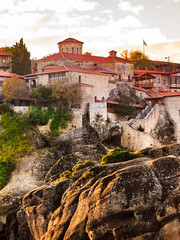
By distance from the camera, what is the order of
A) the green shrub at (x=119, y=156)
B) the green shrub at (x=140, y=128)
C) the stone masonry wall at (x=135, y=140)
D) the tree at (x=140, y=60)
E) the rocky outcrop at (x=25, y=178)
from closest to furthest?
the green shrub at (x=119, y=156), the rocky outcrop at (x=25, y=178), the stone masonry wall at (x=135, y=140), the green shrub at (x=140, y=128), the tree at (x=140, y=60)

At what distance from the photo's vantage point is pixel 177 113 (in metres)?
62.4

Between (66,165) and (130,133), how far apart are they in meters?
17.6

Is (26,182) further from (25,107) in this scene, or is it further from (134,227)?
(134,227)

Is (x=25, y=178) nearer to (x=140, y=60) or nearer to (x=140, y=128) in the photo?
(x=140, y=128)

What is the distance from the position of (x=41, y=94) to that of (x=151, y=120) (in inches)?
591

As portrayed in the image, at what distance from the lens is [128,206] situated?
22.6 meters

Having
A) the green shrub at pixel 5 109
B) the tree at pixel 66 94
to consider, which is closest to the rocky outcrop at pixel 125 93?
the tree at pixel 66 94

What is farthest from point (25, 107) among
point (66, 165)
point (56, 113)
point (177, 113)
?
point (177, 113)

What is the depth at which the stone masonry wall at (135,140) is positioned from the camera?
175ft

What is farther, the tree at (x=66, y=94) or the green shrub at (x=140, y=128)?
the green shrub at (x=140, y=128)

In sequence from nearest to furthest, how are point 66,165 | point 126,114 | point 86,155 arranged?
point 66,165 → point 86,155 → point 126,114

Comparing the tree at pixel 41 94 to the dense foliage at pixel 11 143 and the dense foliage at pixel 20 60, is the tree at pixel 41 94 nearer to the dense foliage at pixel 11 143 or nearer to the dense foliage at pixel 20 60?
the dense foliage at pixel 11 143

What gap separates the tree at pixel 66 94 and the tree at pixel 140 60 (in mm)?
35880

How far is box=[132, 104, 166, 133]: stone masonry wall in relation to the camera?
56.8 m
